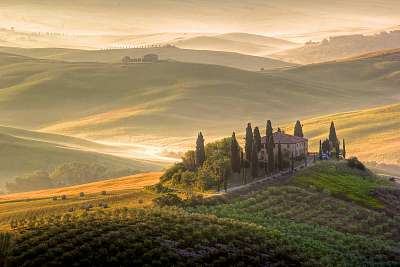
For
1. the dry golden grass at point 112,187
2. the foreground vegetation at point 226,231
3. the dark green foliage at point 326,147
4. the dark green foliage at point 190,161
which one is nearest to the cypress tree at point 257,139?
the dark green foliage at point 190,161

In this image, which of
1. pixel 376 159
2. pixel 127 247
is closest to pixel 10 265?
pixel 127 247

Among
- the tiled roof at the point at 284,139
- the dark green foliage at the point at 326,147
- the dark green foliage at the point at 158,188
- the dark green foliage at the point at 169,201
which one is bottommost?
the dark green foliage at the point at 169,201

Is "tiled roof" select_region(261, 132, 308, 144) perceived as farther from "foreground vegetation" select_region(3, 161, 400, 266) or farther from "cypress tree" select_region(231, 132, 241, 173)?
"foreground vegetation" select_region(3, 161, 400, 266)

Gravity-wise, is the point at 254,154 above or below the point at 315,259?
above

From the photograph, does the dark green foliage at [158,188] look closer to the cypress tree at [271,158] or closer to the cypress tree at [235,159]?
the cypress tree at [235,159]

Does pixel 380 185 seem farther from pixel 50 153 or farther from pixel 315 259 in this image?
pixel 50 153
